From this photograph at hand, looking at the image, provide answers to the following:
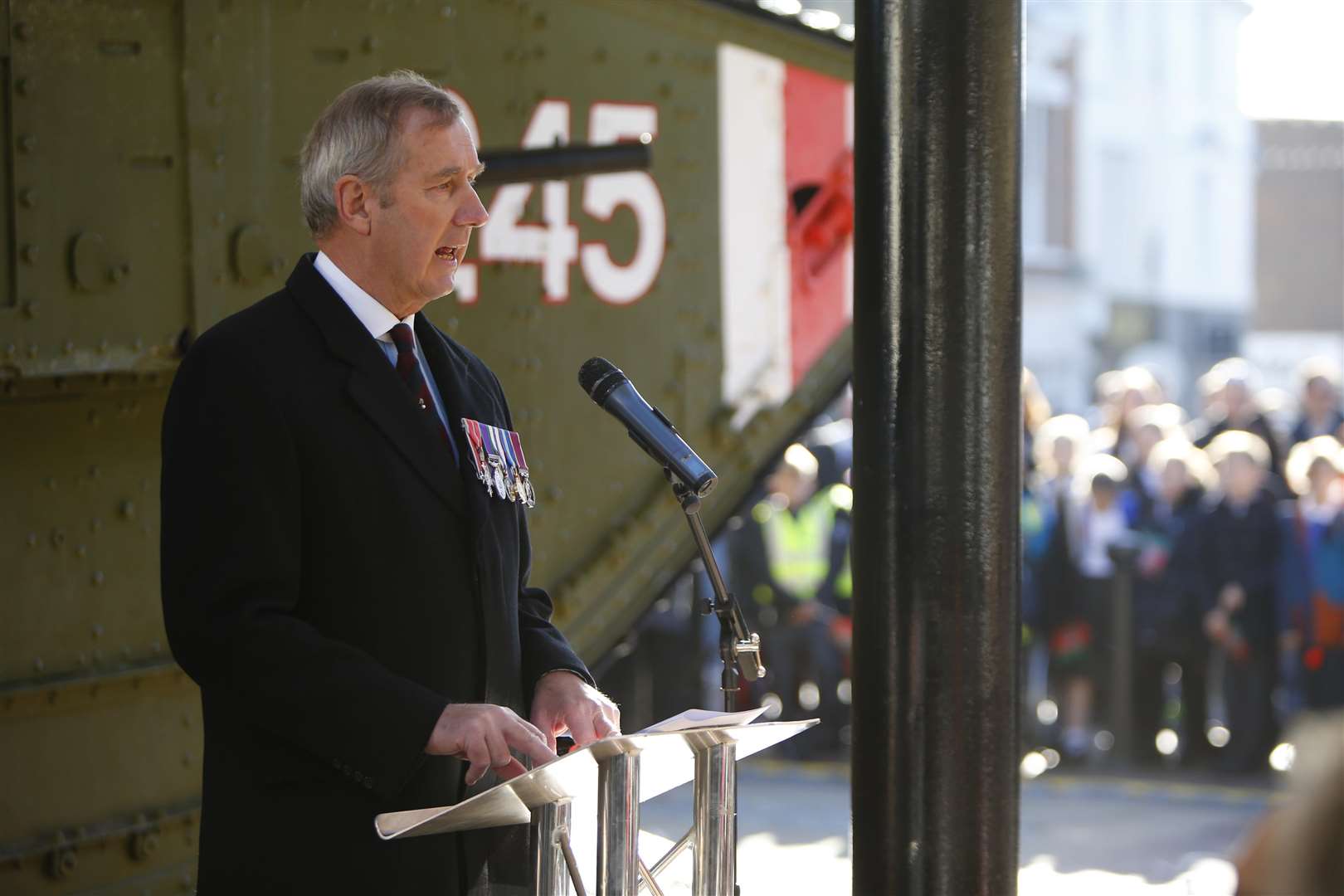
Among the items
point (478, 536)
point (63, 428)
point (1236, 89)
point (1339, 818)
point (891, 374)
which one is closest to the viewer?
point (1339, 818)

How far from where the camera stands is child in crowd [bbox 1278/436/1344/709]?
8.85m

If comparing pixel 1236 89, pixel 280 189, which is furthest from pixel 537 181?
pixel 1236 89

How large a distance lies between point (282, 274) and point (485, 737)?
190cm

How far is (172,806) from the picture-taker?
13.1 ft

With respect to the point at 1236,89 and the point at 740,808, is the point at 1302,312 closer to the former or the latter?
the point at 1236,89

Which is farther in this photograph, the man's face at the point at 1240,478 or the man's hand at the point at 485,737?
the man's face at the point at 1240,478

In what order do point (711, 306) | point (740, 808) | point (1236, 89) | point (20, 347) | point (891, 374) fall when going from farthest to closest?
point (1236, 89) < point (740, 808) < point (711, 306) < point (20, 347) < point (891, 374)

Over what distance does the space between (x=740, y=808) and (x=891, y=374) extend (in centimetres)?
608

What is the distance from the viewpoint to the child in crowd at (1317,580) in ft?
29.0

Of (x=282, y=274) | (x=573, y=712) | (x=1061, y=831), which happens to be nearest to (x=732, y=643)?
(x=573, y=712)

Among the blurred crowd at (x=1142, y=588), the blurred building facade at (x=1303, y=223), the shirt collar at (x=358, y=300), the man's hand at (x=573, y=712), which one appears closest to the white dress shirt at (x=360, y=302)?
the shirt collar at (x=358, y=300)

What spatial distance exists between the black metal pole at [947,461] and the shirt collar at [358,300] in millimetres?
866

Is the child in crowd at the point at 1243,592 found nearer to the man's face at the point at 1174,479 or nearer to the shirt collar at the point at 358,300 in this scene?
the man's face at the point at 1174,479

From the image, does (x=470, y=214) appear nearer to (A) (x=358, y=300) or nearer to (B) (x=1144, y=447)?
(A) (x=358, y=300)
